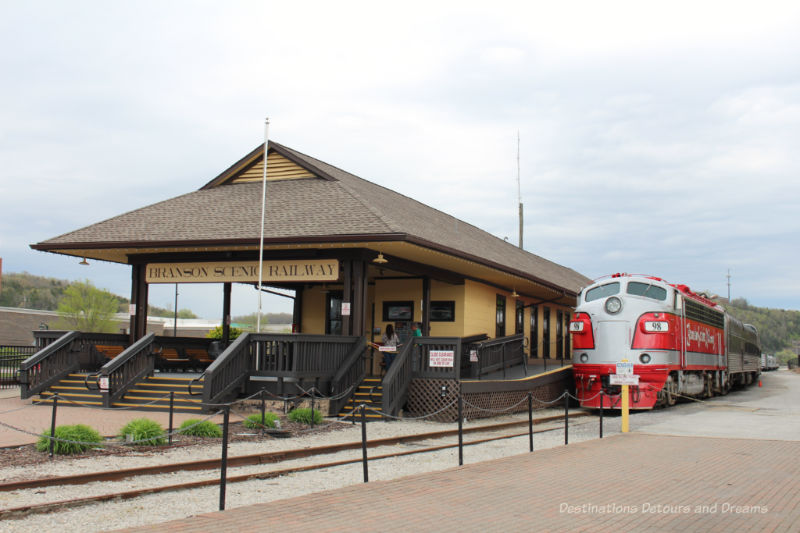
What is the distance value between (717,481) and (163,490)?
7330 mm

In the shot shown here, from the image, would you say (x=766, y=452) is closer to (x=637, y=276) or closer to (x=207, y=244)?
(x=637, y=276)

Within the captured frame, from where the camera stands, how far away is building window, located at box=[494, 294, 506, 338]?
27.0m

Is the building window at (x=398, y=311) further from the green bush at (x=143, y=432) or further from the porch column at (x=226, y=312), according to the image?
the green bush at (x=143, y=432)

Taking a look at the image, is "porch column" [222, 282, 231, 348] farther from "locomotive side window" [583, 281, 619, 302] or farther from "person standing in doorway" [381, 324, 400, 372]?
"locomotive side window" [583, 281, 619, 302]

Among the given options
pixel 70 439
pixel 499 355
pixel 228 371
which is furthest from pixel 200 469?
pixel 499 355

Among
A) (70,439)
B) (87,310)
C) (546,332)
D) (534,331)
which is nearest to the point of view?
(70,439)

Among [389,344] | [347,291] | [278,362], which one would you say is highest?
[347,291]

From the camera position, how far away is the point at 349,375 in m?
18.3

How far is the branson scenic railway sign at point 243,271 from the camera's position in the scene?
62.8 ft

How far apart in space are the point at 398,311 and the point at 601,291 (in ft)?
20.8

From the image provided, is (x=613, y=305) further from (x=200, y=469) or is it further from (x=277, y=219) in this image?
(x=200, y=469)

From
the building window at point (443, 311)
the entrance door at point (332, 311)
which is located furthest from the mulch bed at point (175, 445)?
the entrance door at point (332, 311)

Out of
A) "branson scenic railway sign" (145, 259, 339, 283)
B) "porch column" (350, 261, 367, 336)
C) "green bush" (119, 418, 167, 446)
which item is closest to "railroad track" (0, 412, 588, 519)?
"green bush" (119, 418, 167, 446)

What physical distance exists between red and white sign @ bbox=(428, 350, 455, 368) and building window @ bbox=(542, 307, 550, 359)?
49.7ft
